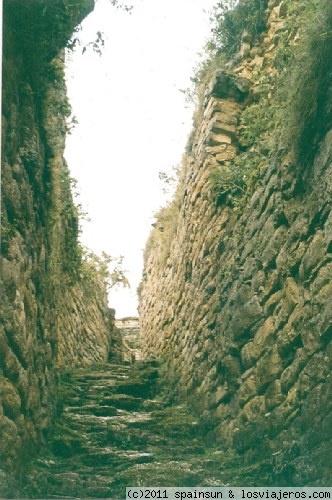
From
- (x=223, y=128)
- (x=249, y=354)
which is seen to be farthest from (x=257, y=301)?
(x=223, y=128)

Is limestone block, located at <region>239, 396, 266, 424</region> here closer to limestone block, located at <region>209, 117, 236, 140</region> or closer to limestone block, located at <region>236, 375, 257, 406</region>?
limestone block, located at <region>236, 375, 257, 406</region>

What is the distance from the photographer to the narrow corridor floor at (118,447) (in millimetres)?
5547

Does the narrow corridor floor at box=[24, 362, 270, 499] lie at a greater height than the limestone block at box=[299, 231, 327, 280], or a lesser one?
lesser

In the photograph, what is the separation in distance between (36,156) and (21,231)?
2.51ft

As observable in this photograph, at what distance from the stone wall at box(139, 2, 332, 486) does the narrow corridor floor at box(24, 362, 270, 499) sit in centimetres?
28

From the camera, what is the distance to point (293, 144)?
5.86 metres

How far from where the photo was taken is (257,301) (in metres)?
6.15

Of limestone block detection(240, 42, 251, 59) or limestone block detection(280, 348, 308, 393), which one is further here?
limestone block detection(240, 42, 251, 59)

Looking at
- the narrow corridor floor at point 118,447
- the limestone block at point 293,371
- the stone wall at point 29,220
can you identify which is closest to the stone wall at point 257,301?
the limestone block at point 293,371

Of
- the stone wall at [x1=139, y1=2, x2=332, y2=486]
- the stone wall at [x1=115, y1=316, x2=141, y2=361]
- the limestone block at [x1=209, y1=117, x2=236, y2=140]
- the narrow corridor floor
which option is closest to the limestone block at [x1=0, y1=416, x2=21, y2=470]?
the narrow corridor floor

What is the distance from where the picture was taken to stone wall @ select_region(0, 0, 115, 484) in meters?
4.96

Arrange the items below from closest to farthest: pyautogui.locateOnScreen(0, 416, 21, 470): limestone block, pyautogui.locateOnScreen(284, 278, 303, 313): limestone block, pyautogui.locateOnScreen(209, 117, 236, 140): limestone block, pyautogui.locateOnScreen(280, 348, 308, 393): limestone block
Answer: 1. pyautogui.locateOnScreen(0, 416, 21, 470): limestone block
2. pyautogui.locateOnScreen(280, 348, 308, 393): limestone block
3. pyautogui.locateOnScreen(284, 278, 303, 313): limestone block
4. pyautogui.locateOnScreen(209, 117, 236, 140): limestone block

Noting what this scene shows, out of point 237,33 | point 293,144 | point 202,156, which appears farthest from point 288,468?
point 237,33

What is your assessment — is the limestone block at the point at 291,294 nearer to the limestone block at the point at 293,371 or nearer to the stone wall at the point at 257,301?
the stone wall at the point at 257,301
